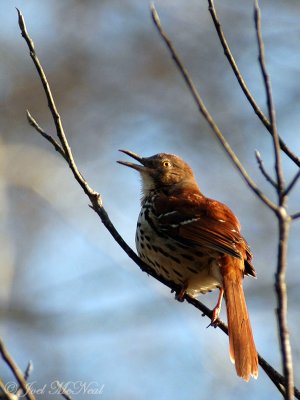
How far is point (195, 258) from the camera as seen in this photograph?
482 cm

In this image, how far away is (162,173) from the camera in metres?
5.79

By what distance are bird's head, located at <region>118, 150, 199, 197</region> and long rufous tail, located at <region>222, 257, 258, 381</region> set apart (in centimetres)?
119

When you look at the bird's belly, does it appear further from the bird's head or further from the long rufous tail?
the bird's head

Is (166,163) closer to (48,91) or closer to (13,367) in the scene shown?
(48,91)

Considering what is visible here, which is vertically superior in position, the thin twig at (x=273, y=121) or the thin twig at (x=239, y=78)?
the thin twig at (x=239, y=78)

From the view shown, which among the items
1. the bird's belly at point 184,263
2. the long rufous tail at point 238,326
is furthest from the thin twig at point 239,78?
the bird's belly at point 184,263

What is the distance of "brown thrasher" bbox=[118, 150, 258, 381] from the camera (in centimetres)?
455

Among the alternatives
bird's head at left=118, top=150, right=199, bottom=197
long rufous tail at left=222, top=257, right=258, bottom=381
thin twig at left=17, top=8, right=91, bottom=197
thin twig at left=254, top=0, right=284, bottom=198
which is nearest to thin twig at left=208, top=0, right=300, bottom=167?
thin twig at left=254, top=0, right=284, bottom=198

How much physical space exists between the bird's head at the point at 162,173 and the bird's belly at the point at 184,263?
80 cm

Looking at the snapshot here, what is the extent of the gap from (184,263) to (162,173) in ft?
3.79

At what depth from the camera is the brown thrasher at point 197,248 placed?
4548 millimetres

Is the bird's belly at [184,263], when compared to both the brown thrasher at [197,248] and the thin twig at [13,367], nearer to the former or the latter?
the brown thrasher at [197,248]

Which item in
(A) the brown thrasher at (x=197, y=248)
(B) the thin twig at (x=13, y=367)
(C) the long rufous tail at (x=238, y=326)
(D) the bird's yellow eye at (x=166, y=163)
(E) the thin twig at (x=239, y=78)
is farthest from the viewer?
(D) the bird's yellow eye at (x=166, y=163)

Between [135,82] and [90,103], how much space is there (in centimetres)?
79
